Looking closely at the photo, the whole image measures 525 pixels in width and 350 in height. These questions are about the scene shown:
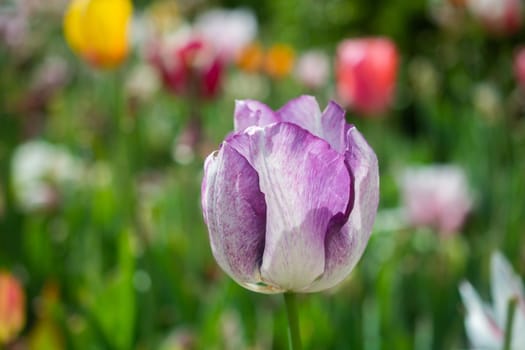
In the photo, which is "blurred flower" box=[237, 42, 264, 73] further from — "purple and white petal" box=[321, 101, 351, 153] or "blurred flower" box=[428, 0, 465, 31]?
"purple and white petal" box=[321, 101, 351, 153]

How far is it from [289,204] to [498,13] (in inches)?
64.6

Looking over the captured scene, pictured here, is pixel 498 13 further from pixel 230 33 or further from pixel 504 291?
pixel 504 291

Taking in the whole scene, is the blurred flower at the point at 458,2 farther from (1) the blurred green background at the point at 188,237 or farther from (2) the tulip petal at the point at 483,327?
(2) the tulip petal at the point at 483,327

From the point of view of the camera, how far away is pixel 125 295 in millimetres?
1119

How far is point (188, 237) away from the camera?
1600mm

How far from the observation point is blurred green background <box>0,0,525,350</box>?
1162mm

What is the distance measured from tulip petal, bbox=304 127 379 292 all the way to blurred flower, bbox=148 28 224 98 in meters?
0.91

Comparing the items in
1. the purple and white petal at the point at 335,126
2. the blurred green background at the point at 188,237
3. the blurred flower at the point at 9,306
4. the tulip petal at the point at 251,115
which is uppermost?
the tulip petal at the point at 251,115

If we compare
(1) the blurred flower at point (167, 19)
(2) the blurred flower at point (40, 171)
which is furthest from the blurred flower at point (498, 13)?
(1) the blurred flower at point (167, 19)

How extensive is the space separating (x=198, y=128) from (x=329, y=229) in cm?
90

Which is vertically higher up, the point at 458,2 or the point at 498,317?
the point at 458,2

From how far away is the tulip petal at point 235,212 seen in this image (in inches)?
21.4

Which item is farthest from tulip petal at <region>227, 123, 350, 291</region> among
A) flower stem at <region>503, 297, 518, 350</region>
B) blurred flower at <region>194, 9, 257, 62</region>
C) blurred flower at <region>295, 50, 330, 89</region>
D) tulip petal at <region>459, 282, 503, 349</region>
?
blurred flower at <region>295, 50, 330, 89</region>

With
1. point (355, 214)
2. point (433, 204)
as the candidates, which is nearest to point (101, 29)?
point (433, 204)
